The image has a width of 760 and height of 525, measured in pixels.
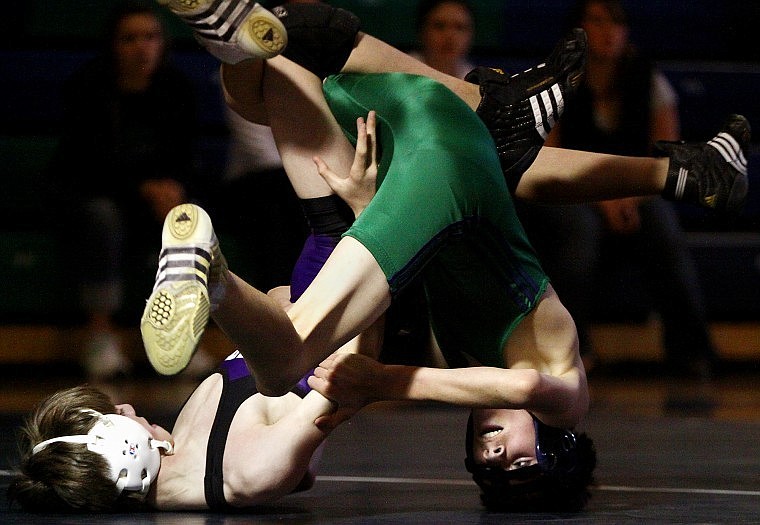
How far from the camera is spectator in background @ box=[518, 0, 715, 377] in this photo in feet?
16.1

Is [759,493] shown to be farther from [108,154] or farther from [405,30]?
[405,30]

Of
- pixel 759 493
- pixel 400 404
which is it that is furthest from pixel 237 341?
pixel 400 404

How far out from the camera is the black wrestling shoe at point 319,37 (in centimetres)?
299

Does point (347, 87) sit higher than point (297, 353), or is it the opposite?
point (347, 87)

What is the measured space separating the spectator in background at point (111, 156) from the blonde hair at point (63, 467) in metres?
2.16

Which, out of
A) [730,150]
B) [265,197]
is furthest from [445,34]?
[730,150]

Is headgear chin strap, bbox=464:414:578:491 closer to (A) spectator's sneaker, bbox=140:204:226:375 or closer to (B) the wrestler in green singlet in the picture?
(B) the wrestler in green singlet

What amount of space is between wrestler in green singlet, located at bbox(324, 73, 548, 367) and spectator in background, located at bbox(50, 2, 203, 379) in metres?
1.94

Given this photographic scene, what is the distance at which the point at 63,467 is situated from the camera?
265 cm

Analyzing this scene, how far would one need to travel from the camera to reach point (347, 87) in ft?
9.80

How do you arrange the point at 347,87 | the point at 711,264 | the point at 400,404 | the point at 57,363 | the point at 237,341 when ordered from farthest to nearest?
the point at 711,264, the point at 57,363, the point at 400,404, the point at 347,87, the point at 237,341

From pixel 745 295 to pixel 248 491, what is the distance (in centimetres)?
337

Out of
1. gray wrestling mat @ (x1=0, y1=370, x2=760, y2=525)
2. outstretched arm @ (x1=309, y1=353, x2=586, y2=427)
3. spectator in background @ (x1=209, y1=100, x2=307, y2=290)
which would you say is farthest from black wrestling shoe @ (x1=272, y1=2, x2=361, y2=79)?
spectator in background @ (x1=209, y1=100, x2=307, y2=290)

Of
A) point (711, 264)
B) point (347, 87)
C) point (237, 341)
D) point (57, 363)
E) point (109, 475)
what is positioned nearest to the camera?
point (237, 341)
